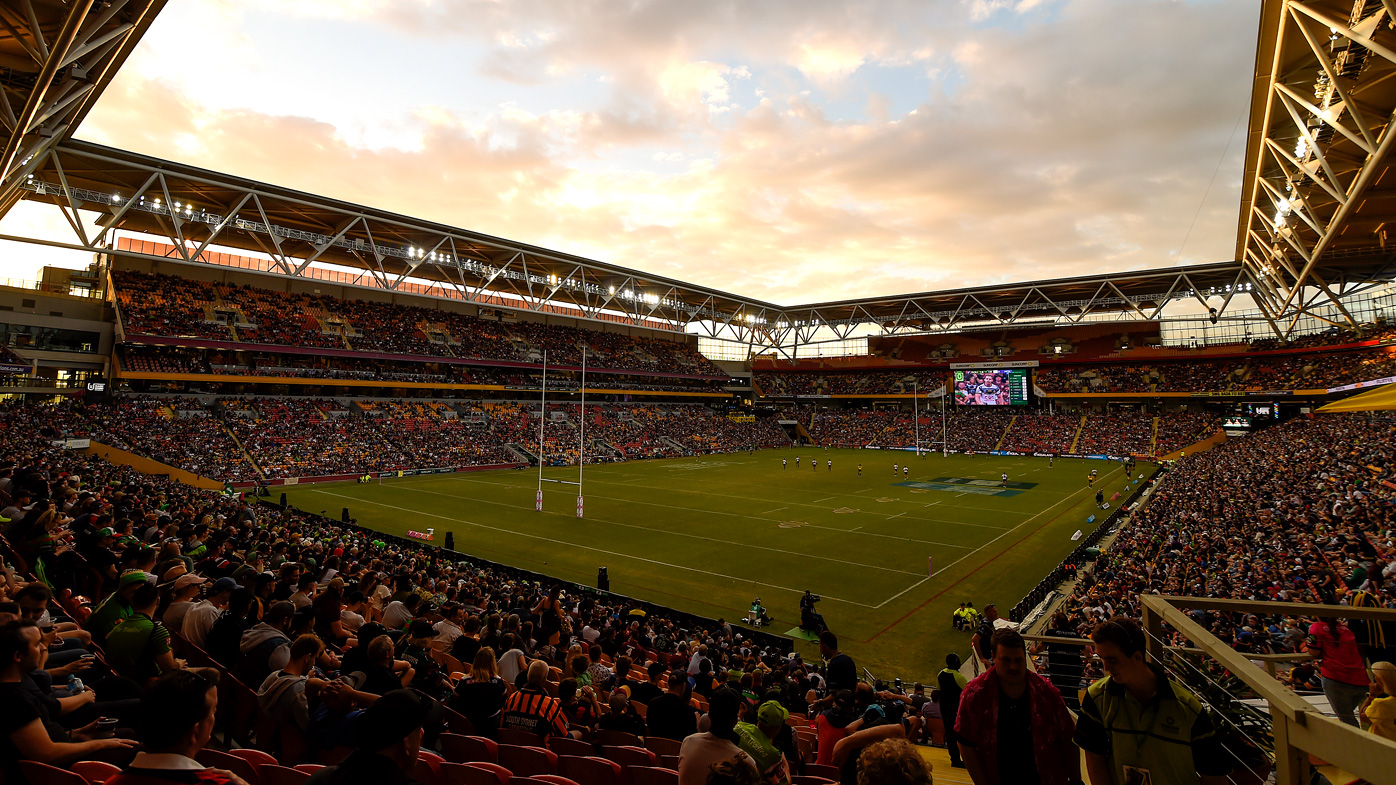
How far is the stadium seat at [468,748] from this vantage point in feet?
15.9

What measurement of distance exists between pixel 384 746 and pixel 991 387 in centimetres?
7689

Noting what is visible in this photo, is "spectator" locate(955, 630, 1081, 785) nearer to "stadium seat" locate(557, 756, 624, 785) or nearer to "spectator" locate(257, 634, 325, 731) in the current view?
"stadium seat" locate(557, 756, 624, 785)

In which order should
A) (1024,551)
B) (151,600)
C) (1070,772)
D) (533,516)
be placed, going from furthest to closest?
(533,516), (1024,551), (151,600), (1070,772)

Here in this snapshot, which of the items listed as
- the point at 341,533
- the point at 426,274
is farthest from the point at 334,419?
the point at 341,533

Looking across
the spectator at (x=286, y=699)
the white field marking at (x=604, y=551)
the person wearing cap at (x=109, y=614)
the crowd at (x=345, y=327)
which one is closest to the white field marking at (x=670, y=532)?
the white field marking at (x=604, y=551)

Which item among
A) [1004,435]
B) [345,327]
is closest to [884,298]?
[1004,435]

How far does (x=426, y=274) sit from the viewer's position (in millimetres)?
63500

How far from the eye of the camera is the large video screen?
2731 inches

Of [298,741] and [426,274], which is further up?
[426,274]

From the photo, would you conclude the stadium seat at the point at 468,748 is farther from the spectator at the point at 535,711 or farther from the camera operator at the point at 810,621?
the camera operator at the point at 810,621

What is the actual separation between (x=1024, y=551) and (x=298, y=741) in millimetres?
26705

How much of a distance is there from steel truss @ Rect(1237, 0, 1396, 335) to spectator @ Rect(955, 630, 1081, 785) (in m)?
18.1

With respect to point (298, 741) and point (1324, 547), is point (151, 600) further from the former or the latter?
point (1324, 547)

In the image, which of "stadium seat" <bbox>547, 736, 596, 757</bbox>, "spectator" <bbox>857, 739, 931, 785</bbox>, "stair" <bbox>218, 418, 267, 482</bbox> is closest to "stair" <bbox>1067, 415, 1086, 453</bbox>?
"stair" <bbox>218, 418, 267, 482</bbox>
